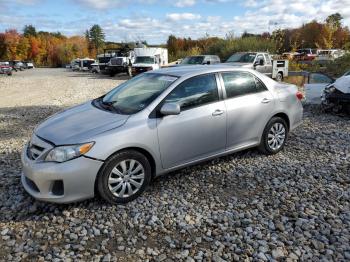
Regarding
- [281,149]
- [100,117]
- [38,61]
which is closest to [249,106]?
[281,149]

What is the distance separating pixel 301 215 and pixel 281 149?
2.20 m

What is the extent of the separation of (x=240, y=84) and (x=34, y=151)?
308 cm

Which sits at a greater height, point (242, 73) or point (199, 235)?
point (242, 73)

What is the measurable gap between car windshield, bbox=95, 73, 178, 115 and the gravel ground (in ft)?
3.78

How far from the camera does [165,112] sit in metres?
4.17

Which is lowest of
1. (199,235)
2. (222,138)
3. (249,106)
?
(199,235)

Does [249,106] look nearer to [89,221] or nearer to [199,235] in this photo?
[199,235]

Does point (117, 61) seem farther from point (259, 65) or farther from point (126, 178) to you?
point (126, 178)

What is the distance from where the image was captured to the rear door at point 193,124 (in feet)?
14.1

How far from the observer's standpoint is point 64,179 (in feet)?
12.1

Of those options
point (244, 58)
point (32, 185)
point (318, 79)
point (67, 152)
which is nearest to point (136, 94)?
point (67, 152)

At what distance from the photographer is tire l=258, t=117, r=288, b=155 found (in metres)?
5.53

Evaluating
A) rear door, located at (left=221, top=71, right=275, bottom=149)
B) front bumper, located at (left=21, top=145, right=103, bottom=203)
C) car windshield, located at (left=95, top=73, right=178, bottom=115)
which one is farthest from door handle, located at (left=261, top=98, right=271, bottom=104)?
front bumper, located at (left=21, top=145, right=103, bottom=203)

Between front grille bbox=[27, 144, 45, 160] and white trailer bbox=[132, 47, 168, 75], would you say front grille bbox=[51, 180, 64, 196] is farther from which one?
white trailer bbox=[132, 47, 168, 75]
